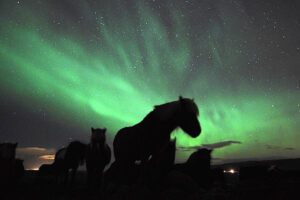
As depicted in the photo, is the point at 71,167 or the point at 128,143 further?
the point at 71,167

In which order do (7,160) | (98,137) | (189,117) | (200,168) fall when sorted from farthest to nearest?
(200,168), (7,160), (98,137), (189,117)

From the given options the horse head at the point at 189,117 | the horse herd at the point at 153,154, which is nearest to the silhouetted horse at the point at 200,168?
the horse herd at the point at 153,154

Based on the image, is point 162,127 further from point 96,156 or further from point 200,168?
point 200,168

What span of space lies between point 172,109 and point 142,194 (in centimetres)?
212

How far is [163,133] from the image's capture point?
13.9ft

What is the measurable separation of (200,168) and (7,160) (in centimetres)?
813

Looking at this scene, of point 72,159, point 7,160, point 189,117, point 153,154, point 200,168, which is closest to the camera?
point 189,117

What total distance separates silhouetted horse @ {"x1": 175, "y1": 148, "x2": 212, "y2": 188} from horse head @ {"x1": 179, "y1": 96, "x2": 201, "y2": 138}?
488 centimetres

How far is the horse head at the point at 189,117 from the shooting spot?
4.14m

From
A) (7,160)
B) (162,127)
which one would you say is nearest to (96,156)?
(162,127)

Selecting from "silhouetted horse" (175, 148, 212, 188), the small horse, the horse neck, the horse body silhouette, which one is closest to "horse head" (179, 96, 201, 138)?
the horse body silhouette

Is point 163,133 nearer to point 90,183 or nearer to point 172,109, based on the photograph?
point 172,109

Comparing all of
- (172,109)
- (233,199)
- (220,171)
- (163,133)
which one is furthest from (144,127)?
(220,171)

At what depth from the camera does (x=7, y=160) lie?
272 inches
